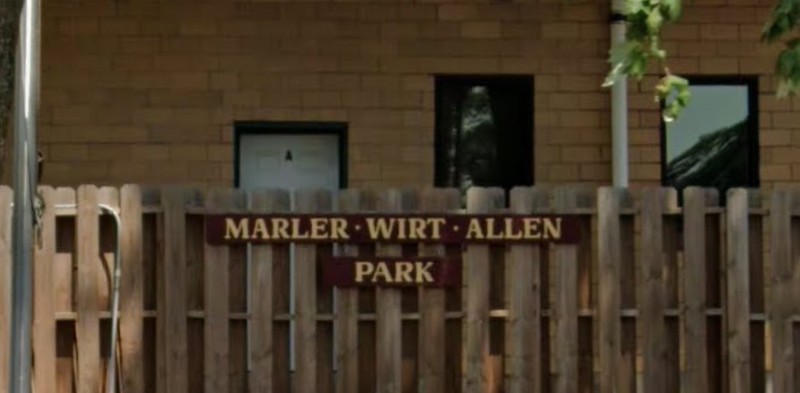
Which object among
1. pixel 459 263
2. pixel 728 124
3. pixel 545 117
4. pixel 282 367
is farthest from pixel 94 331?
pixel 728 124

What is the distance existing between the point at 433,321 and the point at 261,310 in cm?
95

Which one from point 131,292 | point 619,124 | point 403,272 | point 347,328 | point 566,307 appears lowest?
point 347,328

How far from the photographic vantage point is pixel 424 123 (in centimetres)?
974

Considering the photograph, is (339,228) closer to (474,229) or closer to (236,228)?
(236,228)

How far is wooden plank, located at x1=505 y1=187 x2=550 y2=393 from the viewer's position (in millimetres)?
7277

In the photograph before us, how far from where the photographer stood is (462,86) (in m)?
9.95

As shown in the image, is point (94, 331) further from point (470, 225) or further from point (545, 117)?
point (545, 117)

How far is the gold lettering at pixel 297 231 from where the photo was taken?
23.6 feet

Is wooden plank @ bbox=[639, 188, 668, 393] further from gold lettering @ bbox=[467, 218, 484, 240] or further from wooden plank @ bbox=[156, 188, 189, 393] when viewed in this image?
wooden plank @ bbox=[156, 188, 189, 393]

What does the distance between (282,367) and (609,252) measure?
1939mm

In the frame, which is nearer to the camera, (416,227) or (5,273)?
(5,273)

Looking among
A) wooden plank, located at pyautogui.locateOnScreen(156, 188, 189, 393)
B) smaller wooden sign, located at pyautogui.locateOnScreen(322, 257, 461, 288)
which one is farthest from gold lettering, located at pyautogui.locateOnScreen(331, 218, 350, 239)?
wooden plank, located at pyautogui.locateOnScreen(156, 188, 189, 393)

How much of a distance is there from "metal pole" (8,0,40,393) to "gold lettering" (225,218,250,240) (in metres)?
1.07

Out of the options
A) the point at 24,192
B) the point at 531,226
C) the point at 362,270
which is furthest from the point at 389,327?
the point at 24,192
